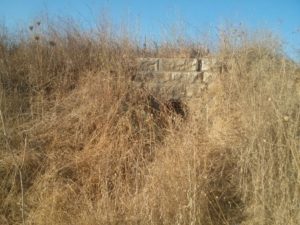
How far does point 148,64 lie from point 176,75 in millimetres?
444

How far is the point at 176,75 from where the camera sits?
5898mm

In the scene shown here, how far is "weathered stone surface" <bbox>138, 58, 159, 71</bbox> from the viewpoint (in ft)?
19.3

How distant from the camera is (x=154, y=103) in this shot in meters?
5.58

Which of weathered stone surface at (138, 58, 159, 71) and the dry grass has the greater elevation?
weathered stone surface at (138, 58, 159, 71)

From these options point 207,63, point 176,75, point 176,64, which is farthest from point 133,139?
point 207,63

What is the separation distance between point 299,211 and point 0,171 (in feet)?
9.39

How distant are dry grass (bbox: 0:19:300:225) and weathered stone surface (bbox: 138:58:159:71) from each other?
0.13 meters

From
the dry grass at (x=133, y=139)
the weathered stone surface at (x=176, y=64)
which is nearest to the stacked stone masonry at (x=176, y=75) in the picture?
the weathered stone surface at (x=176, y=64)

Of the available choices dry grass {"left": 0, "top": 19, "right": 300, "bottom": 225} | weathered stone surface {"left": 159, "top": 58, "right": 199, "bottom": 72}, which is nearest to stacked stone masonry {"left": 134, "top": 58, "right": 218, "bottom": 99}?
weathered stone surface {"left": 159, "top": 58, "right": 199, "bottom": 72}

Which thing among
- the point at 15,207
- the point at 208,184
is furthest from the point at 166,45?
the point at 15,207

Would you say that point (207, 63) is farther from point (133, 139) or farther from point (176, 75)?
point (133, 139)

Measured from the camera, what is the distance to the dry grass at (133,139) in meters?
3.40

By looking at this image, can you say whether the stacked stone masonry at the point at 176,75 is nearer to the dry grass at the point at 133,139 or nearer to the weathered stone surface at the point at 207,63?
the weathered stone surface at the point at 207,63

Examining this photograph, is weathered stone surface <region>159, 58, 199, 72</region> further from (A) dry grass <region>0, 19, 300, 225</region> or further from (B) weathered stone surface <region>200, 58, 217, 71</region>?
(A) dry grass <region>0, 19, 300, 225</region>
